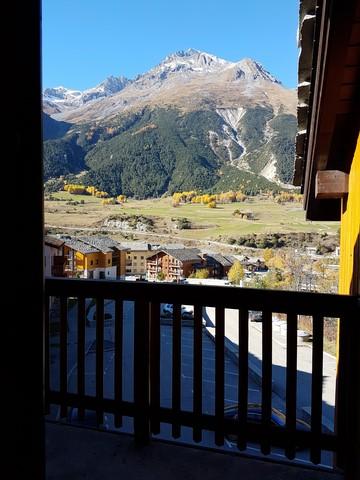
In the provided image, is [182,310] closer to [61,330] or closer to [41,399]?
[61,330]

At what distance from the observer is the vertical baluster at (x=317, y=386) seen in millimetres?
2031

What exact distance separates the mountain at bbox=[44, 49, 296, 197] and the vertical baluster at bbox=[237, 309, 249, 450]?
4854mm

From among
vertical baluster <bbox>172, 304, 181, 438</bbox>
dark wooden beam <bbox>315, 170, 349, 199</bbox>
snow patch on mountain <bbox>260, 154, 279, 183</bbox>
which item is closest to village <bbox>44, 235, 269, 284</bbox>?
dark wooden beam <bbox>315, 170, 349, 199</bbox>

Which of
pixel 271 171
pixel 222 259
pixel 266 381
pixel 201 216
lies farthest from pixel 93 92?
pixel 266 381

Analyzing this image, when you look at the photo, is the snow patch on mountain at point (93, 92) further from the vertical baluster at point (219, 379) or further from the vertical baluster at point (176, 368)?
the vertical baluster at point (219, 379)

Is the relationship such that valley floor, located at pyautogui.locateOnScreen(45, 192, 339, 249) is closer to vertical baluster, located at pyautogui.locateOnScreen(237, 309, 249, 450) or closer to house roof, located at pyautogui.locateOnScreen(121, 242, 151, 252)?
house roof, located at pyautogui.locateOnScreen(121, 242, 151, 252)

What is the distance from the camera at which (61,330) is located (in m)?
2.50

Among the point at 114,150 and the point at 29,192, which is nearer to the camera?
the point at 29,192

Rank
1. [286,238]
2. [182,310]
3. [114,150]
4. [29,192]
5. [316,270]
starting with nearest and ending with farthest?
[29,192] → [182,310] → [316,270] → [286,238] → [114,150]

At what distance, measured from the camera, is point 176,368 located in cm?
228

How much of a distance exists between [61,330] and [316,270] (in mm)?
4114

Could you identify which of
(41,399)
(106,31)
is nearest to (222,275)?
(41,399)

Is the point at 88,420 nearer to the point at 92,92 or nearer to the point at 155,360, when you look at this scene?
the point at 155,360

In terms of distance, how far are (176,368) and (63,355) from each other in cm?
72
